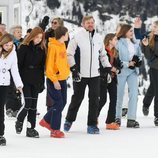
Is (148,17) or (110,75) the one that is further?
(148,17)

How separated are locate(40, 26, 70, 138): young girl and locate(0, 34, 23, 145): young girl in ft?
1.92

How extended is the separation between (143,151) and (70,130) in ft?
6.54

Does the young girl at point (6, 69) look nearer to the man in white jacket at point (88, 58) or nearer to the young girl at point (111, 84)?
the man in white jacket at point (88, 58)

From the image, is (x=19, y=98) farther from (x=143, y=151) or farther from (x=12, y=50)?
(x=143, y=151)

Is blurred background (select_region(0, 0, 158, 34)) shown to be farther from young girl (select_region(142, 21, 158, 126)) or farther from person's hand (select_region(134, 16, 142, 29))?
person's hand (select_region(134, 16, 142, 29))

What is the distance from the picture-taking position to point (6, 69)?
784 centimetres

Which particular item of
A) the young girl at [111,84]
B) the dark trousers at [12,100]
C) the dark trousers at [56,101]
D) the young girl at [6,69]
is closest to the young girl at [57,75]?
the dark trousers at [56,101]

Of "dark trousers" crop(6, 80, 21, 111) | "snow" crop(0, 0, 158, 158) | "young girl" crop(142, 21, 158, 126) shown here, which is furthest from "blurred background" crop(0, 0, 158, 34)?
"snow" crop(0, 0, 158, 158)

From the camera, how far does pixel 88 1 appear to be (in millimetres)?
79062

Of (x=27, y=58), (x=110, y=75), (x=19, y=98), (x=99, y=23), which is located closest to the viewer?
(x=27, y=58)

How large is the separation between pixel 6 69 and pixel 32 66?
1.91ft

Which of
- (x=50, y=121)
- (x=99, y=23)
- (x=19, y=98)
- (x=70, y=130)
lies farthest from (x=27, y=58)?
(x=99, y=23)

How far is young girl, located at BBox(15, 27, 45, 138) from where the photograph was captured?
8.32m

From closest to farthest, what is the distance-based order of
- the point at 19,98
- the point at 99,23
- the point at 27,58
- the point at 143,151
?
the point at 143,151 < the point at 27,58 < the point at 19,98 < the point at 99,23
